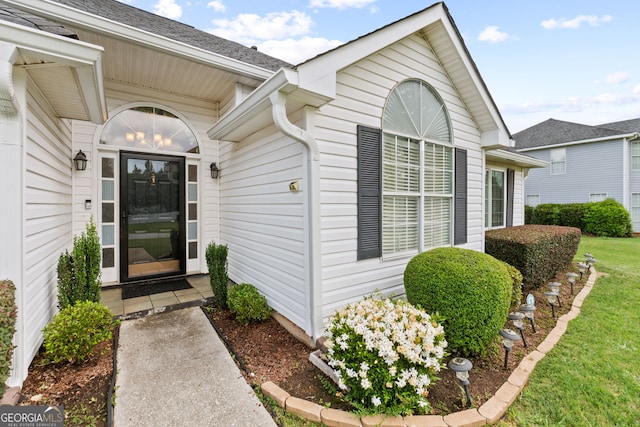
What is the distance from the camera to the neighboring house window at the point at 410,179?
3566 millimetres

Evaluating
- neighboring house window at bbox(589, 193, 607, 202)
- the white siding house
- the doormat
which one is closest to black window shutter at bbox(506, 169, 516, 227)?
the white siding house

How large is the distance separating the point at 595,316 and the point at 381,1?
8.91m

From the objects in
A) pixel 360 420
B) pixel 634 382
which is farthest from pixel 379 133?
pixel 634 382

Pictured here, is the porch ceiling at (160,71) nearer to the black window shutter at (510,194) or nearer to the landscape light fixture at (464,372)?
the landscape light fixture at (464,372)

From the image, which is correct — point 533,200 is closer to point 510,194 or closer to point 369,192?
point 510,194

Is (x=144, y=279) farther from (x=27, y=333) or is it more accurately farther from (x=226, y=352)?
(x=226, y=352)

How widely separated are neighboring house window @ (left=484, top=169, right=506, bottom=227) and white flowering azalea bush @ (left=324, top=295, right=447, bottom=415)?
6.52 meters

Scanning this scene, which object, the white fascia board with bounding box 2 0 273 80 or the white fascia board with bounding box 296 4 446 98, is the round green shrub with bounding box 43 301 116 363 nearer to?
the white fascia board with bounding box 296 4 446 98

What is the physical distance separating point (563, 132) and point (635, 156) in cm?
351

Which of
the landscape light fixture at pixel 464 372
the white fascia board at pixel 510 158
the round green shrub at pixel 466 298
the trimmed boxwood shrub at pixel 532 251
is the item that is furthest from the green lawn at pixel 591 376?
the white fascia board at pixel 510 158

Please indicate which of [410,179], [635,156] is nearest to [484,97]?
[410,179]

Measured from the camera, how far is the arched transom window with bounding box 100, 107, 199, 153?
4.70m

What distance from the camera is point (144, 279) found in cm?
500

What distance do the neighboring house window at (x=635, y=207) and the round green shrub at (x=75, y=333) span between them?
21.7m
